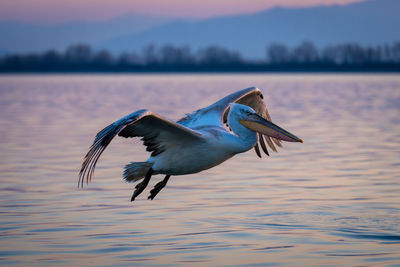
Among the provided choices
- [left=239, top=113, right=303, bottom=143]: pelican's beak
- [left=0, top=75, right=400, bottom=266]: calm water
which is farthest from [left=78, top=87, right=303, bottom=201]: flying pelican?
[left=0, top=75, right=400, bottom=266]: calm water

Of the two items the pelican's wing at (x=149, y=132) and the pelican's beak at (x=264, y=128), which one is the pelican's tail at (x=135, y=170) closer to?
the pelican's wing at (x=149, y=132)

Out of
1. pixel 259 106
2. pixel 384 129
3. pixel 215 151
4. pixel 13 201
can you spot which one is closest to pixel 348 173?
pixel 259 106

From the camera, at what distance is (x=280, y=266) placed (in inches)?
274

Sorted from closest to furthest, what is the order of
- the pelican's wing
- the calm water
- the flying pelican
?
the calm water
the pelican's wing
the flying pelican

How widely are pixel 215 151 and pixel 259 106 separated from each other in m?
2.70

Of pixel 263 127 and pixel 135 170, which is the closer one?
pixel 263 127

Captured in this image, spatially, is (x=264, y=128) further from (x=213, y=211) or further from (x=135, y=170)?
(x=135, y=170)

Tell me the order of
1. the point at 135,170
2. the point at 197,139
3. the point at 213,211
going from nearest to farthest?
the point at 197,139 → the point at 135,170 → the point at 213,211

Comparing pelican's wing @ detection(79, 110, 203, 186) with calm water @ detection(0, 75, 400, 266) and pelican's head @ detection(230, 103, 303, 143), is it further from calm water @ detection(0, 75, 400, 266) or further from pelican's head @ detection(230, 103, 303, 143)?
calm water @ detection(0, 75, 400, 266)

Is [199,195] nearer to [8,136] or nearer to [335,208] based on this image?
[335,208]

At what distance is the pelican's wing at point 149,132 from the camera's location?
299 inches

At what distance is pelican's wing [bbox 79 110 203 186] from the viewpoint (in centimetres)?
761

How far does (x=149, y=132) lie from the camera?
27.4 ft

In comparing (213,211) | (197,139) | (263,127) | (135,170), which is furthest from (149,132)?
(213,211)
